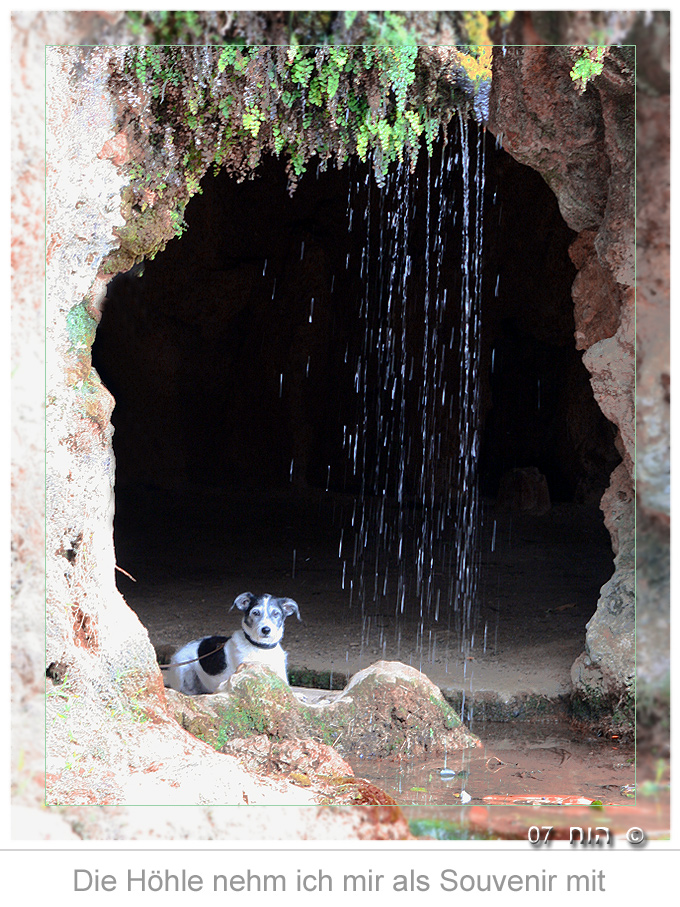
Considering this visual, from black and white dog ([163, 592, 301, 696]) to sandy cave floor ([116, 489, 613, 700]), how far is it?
38.4 inches

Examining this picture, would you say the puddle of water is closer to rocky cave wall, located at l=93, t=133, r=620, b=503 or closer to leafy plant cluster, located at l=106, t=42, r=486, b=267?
leafy plant cluster, located at l=106, t=42, r=486, b=267

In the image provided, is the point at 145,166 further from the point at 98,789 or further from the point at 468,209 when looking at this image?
the point at 468,209

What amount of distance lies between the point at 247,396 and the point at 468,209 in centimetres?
544

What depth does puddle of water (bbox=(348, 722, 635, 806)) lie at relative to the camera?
4465 mm

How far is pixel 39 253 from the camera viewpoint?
297 cm

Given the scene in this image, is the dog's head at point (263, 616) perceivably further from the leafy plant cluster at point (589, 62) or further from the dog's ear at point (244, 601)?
the leafy plant cluster at point (589, 62)

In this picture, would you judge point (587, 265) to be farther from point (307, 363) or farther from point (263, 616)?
point (307, 363)

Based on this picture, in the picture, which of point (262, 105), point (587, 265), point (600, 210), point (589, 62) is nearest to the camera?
point (589, 62)

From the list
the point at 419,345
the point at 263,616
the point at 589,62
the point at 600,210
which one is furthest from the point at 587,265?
the point at 419,345

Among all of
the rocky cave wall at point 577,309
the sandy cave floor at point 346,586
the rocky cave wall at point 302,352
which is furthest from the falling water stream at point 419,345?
the rocky cave wall at point 577,309

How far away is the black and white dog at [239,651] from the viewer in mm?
5617

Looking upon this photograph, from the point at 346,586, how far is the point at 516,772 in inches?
165

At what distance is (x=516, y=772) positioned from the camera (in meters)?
4.87

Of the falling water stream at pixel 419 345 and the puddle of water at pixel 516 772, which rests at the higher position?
the falling water stream at pixel 419 345
